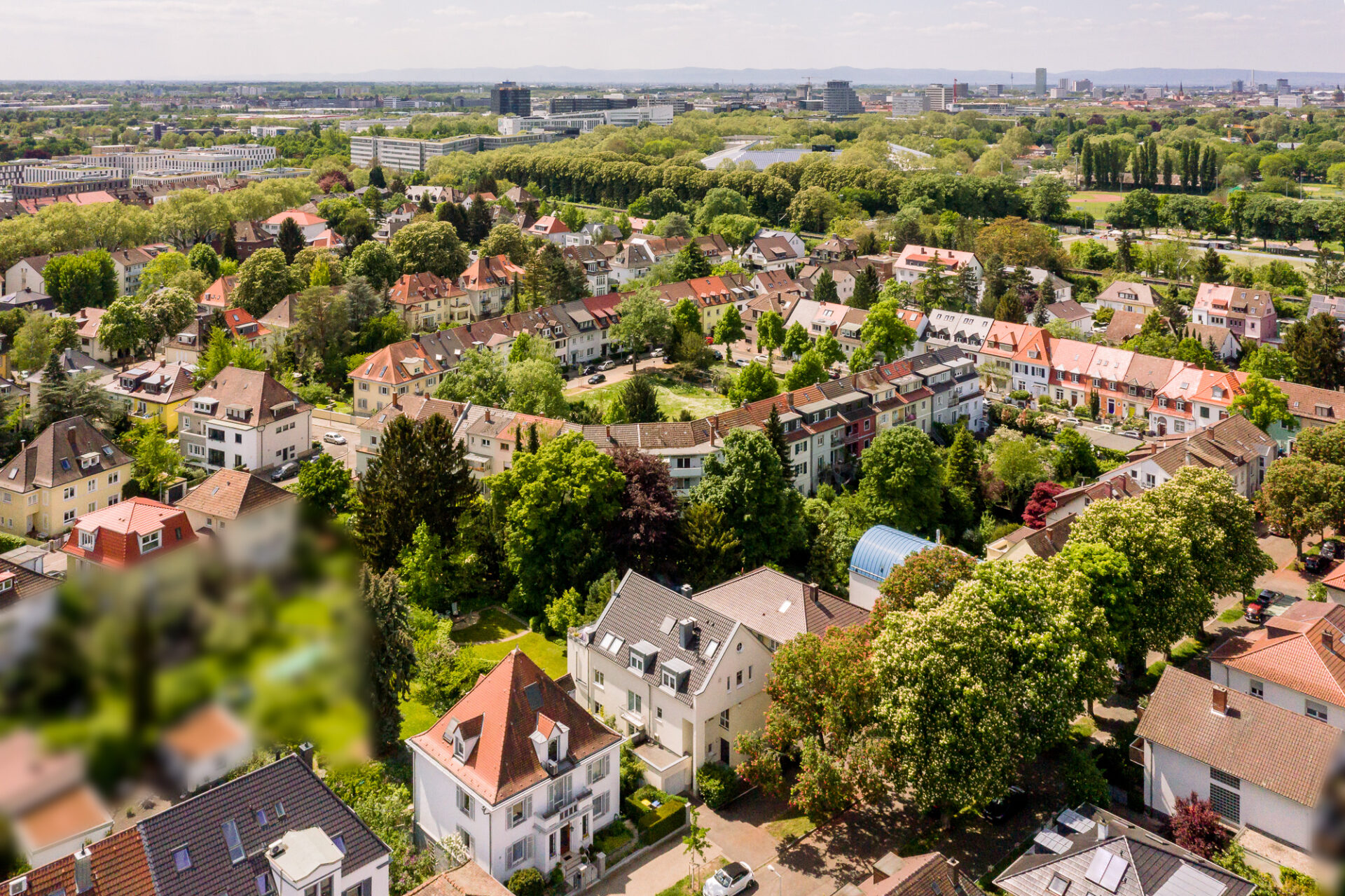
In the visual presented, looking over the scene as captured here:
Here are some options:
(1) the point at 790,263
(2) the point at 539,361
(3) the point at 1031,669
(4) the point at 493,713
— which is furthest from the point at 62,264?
(3) the point at 1031,669

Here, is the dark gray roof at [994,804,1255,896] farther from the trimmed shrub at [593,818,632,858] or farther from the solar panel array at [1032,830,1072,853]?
the trimmed shrub at [593,818,632,858]

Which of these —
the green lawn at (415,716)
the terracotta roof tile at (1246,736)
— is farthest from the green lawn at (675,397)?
the terracotta roof tile at (1246,736)

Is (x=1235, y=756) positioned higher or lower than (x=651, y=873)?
higher

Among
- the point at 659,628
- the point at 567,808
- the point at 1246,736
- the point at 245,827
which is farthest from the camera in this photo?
the point at 659,628

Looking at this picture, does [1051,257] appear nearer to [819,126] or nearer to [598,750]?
[598,750]

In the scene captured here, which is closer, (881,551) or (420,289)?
(881,551)

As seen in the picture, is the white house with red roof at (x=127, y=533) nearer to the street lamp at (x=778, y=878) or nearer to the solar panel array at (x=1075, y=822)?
the street lamp at (x=778, y=878)

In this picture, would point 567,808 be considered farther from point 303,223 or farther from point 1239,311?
point 303,223

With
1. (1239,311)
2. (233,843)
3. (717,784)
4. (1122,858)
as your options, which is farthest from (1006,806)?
(1239,311)
